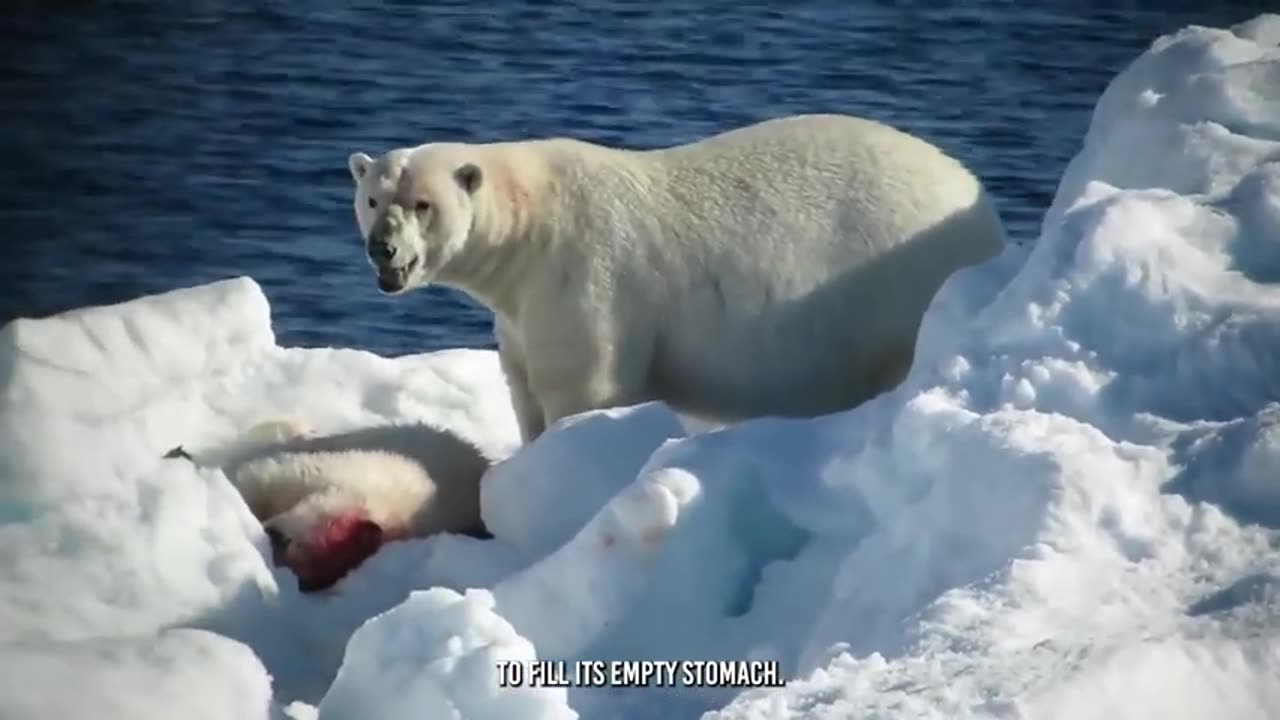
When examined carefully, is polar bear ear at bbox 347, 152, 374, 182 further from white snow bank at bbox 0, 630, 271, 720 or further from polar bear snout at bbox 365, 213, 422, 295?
white snow bank at bbox 0, 630, 271, 720

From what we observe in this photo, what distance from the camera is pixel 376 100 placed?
16734 mm

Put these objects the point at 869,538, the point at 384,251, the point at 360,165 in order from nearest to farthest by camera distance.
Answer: the point at 869,538, the point at 384,251, the point at 360,165

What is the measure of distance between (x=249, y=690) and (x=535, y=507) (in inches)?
43.0

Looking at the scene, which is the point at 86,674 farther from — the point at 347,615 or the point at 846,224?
the point at 846,224

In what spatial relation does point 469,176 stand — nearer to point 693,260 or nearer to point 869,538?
point 693,260

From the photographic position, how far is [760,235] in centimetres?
579

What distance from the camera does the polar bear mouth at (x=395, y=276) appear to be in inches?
218

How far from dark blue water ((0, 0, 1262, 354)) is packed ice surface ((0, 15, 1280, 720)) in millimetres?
5758

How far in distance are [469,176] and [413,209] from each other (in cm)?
19

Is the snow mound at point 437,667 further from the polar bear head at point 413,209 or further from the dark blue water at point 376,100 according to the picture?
the dark blue water at point 376,100

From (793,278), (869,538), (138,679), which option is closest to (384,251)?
(793,278)

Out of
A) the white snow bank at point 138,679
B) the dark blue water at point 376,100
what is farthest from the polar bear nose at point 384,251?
the dark blue water at point 376,100

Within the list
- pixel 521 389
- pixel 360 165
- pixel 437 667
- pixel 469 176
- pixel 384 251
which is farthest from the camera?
pixel 521 389

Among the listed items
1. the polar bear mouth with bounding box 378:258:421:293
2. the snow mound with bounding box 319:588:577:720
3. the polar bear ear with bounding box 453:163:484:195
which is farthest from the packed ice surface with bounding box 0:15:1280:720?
the polar bear ear with bounding box 453:163:484:195
